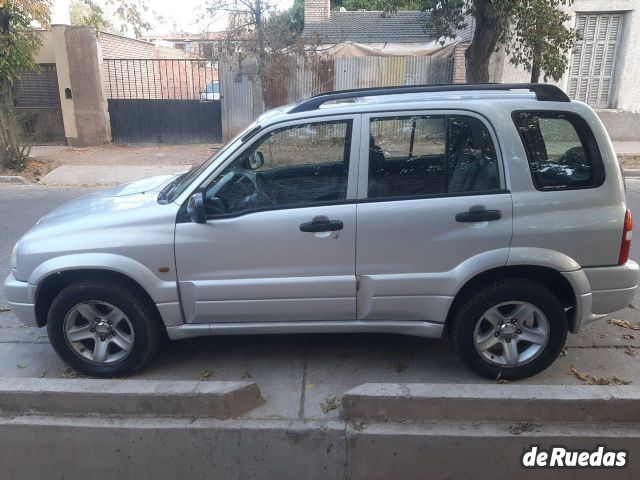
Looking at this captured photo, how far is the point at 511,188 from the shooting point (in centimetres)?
331

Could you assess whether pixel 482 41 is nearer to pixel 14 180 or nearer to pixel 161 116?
pixel 161 116

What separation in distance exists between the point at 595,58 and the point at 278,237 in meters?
14.2

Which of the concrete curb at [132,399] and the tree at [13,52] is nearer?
the concrete curb at [132,399]

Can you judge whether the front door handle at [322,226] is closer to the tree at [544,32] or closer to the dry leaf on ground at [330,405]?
the dry leaf on ground at [330,405]

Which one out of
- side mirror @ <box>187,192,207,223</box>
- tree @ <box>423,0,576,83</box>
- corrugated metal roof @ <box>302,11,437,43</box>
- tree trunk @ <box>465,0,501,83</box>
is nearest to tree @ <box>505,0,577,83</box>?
tree @ <box>423,0,576,83</box>

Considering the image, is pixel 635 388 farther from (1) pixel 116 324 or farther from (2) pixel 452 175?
(1) pixel 116 324

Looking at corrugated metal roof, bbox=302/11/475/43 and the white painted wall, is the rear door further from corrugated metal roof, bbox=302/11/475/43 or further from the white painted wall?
corrugated metal roof, bbox=302/11/475/43

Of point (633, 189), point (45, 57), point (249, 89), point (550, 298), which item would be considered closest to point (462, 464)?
point (550, 298)

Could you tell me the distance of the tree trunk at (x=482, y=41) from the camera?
10.5 metres

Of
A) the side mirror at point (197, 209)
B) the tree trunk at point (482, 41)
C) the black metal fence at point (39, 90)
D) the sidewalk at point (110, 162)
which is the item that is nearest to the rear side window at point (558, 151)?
the side mirror at point (197, 209)

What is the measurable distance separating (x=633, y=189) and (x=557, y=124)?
815 centimetres

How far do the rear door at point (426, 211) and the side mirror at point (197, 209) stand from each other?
98 centimetres

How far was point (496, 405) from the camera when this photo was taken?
2943 millimetres

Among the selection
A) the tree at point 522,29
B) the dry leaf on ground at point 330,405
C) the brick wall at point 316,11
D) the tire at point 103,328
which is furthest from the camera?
the brick wall at point 316,11
